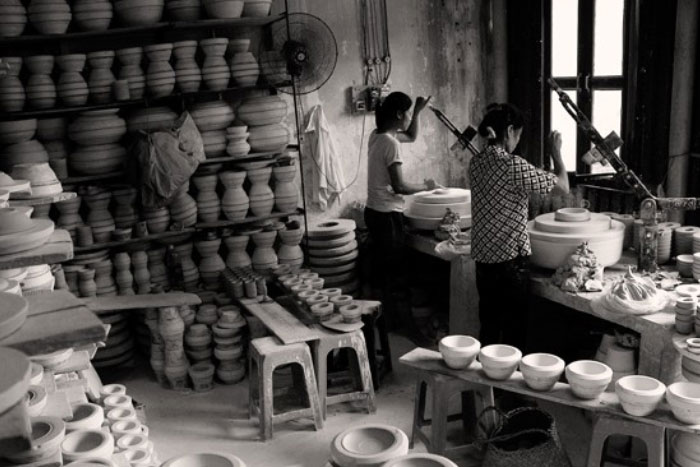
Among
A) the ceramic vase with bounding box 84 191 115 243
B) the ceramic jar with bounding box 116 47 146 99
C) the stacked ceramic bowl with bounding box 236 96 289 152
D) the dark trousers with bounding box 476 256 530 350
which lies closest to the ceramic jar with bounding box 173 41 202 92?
the ceramic jar with bounding box 116 47 146 99

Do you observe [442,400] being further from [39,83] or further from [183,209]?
[39,83]

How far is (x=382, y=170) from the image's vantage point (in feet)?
Result: 18.2

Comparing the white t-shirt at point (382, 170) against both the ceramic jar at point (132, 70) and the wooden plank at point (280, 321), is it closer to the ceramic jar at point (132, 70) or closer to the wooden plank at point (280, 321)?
the wooden plank at point (280, 321)

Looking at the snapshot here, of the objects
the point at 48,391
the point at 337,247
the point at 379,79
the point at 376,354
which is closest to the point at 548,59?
the point at 379,79

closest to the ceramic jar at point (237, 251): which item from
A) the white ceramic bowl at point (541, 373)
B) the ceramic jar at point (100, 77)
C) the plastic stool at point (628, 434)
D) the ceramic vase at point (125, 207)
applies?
the ceramic vase at point (125, 207)

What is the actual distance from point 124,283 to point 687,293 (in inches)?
159

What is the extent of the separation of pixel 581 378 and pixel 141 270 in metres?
3.68

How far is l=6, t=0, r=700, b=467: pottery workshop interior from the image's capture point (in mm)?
3846

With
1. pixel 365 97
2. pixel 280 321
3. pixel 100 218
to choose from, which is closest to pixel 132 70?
pixel 100 218

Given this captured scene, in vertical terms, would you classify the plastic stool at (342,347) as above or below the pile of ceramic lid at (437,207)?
below

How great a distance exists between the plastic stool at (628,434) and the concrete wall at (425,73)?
3.68 m

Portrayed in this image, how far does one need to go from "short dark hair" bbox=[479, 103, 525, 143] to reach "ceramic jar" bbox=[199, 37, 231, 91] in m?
2.41

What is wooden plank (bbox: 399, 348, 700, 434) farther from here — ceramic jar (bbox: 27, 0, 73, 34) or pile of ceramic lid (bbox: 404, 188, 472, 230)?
ceramic jar (bbox: 27, 0, 73, 34)

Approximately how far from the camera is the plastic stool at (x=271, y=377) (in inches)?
179
